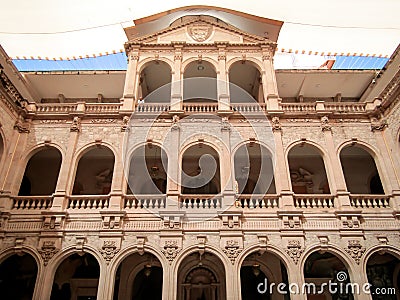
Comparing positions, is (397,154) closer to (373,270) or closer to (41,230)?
(373,270)

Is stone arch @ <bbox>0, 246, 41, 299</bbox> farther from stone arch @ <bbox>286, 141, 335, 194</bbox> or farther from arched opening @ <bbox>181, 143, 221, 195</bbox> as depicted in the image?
stone arch @ <bbox>286, 141, 335, 194</bbox>

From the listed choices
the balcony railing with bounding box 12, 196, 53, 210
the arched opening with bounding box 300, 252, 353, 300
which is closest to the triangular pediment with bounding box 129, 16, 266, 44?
the balcony railing with bounding box 12, 196, 53, 210

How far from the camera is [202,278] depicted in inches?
559

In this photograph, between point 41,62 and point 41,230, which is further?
point 41,62

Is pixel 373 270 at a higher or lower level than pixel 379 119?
lower

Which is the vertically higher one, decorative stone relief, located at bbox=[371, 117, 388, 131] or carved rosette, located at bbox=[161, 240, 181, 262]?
decorative stone relief, located at bbox=[371, 117, 388, 131]

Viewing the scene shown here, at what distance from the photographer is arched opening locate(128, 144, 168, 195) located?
15.8 meters

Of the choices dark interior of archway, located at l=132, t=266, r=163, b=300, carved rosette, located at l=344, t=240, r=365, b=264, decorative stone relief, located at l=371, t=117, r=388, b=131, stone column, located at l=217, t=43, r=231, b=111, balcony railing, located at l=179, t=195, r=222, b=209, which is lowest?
dark interior of archway, located at l=132, t=266, r=163, b=300

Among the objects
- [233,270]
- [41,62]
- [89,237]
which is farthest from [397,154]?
[41,62]

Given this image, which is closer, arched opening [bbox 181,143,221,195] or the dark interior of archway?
the dark interior of archway

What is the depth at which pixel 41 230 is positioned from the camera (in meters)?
12.8

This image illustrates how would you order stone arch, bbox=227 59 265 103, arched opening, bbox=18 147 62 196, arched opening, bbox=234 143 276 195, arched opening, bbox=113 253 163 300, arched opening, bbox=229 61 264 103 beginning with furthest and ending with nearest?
1. arched opening, bbox=229 61 264 103
2. stone arch, bbox=227 59 265 103
3. arched opening, bbox=18 147 62 196
4. arched opening, bbox=234 143 276 195
5. arched opening, bbox=113 253 163 300

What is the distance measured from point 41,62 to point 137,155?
8819mm

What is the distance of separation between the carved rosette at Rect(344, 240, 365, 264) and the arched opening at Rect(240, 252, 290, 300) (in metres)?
2.99
